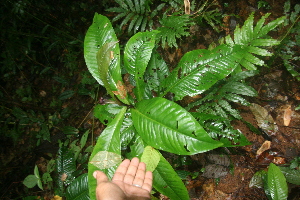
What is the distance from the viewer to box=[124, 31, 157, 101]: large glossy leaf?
64.5 inches

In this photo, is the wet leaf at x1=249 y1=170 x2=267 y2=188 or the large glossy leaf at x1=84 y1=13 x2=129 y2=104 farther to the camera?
the wet leaf at x1=249 y1=170 x2=267 y2=188

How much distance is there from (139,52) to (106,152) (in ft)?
2.92

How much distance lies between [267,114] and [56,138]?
2.89 metres

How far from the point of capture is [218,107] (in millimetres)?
1903

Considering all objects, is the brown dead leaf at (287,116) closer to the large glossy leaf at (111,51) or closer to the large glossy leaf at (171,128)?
the large glossy leaf at (171,128)

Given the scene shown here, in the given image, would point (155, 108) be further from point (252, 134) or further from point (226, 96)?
point (252, 134)

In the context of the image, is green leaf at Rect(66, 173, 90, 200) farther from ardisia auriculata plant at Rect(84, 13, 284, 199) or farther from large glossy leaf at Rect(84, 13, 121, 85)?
large glossy leaf at Rect(84, 13, 121, 85)

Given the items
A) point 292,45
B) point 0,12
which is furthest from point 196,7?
point 0,12

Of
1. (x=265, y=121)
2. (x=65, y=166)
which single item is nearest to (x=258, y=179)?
(x=265, y=121)

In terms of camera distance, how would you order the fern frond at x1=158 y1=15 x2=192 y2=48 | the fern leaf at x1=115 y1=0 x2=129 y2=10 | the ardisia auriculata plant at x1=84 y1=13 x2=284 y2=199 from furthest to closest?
the fern leaf at x1=115 y1=0 x2=129 y2=10 < the fern frond at x1=158 y1=15 x2=192 y2=48 < the ardisia auriculata plant at x1=84 y1=13 x2=284 y2=199

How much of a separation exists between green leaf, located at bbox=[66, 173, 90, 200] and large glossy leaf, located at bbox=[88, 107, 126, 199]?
0.65 metres

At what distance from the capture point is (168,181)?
1.63 meters

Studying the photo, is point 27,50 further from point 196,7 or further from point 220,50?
point 220,50

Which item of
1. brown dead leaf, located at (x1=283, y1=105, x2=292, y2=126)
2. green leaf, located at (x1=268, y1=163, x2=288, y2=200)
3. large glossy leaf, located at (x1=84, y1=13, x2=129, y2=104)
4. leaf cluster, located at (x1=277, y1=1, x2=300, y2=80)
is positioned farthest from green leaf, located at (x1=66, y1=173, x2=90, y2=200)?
leaf cluster, located at (x1=277, y1=1, x2=300, y2=80)
